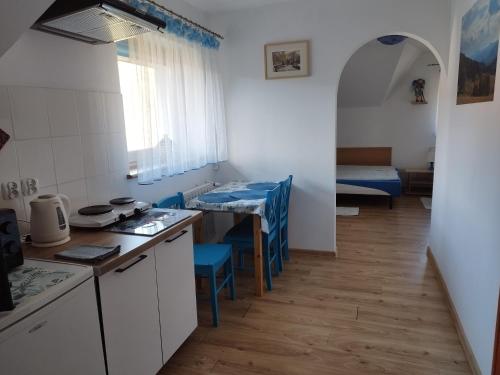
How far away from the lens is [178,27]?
2.85m

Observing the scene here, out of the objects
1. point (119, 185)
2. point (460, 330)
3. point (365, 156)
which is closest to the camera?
point (460, 330)

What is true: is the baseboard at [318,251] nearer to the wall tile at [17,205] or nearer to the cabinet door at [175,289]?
the cabinet door at [175,289]

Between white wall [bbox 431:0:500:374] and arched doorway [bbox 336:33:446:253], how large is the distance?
8.81 ft

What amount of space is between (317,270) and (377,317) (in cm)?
86

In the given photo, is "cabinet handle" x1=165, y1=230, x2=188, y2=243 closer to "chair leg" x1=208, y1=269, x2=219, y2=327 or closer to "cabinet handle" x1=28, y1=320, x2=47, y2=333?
"chair leg" x1=208, y1=269, x2=219, y2=327

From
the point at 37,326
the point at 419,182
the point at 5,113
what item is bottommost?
the point at 419,182

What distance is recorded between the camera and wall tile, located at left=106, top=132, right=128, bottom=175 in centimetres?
231

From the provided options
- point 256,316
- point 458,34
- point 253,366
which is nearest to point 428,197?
point 458,34

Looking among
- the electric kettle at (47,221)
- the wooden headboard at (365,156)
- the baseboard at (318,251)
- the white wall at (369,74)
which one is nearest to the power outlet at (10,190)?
the electric kettle at (47,221)

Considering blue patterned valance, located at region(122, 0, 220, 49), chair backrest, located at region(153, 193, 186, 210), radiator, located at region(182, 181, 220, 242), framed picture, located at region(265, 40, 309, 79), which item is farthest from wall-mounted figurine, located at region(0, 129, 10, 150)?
framed picture, located at region(265, 40, 309, 79)

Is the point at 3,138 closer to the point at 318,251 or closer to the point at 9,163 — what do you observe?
the point at 9,163

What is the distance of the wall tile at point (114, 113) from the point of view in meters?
2.28

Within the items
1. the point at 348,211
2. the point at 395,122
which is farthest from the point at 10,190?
the point at 395,122

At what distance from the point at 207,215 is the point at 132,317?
76.5 inches
